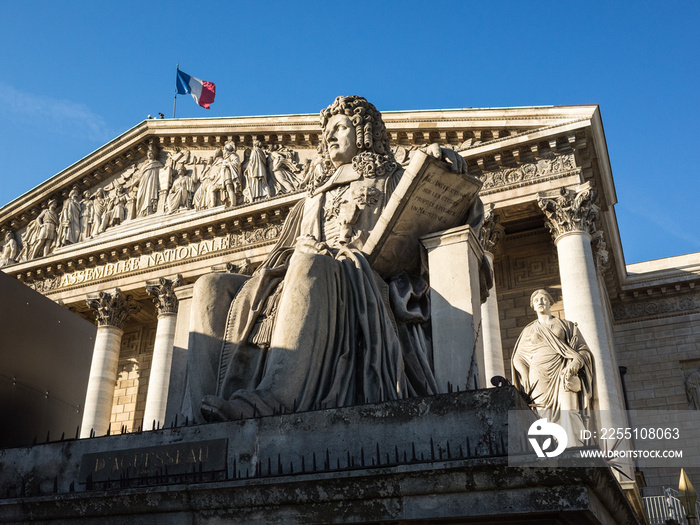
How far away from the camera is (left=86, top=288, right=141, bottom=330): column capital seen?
64.4 feet

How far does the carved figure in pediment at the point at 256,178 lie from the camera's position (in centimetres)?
1912

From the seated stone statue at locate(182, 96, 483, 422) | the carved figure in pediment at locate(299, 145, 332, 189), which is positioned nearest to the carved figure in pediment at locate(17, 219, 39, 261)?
the carved figure in pediment at locate(299, 145, 332, 189)

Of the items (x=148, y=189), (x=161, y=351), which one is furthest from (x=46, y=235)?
(x=161, y=351)

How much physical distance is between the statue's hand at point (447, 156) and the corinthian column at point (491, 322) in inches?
334

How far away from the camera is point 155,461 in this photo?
133 inches

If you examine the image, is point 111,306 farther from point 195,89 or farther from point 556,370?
point 556,370

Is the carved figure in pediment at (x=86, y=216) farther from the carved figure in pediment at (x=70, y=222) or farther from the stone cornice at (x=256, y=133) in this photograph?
the stone cornice at (x=256, y=133)

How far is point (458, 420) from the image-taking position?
3029mm

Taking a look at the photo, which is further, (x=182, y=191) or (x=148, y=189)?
(x=148, y=189)

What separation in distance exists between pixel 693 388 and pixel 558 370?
489 inches

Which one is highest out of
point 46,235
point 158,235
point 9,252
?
point 46,235

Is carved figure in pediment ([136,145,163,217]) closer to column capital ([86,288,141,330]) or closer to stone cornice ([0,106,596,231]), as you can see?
stone cornice ([0,106,596,231])

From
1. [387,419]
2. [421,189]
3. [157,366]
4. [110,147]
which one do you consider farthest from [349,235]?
[110,147]

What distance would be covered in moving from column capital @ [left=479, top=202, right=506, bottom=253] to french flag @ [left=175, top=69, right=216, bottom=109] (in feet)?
36.2
